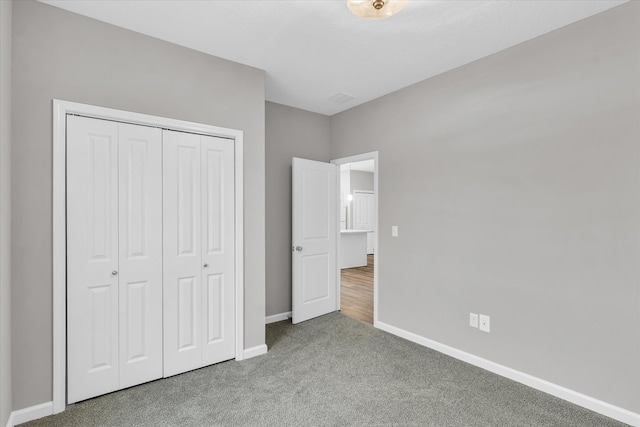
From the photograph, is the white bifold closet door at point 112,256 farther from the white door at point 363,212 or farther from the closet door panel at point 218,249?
the white door at point 363,212

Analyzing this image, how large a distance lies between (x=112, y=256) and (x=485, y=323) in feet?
10.2

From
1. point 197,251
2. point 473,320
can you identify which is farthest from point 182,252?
point 473,320

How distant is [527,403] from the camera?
2.23 m

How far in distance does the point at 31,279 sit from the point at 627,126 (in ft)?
13.3

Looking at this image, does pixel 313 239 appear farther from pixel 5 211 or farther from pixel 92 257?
pixel 5 211

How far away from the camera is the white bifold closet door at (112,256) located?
219 cm

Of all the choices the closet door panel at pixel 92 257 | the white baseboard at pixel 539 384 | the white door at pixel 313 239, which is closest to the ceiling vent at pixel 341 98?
the white door at pixel 313 239

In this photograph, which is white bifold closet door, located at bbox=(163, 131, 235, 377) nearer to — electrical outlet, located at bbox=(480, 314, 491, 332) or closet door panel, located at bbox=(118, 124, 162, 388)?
closet door panel, located at bbox=(118, 124, 162, 388)

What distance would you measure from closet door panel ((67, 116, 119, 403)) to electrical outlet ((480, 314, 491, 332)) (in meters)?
3.00

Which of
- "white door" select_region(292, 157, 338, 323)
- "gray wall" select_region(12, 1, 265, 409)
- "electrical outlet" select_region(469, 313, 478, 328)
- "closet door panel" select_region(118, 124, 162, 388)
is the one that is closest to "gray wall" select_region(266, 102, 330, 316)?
"white door" select_region(292, 157, 338, 323)

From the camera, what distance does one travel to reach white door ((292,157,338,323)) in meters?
3.90

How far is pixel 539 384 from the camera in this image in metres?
2.40

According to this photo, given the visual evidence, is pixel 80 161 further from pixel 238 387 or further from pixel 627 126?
pixel 627 126

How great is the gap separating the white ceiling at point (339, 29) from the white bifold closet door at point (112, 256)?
82 cm
